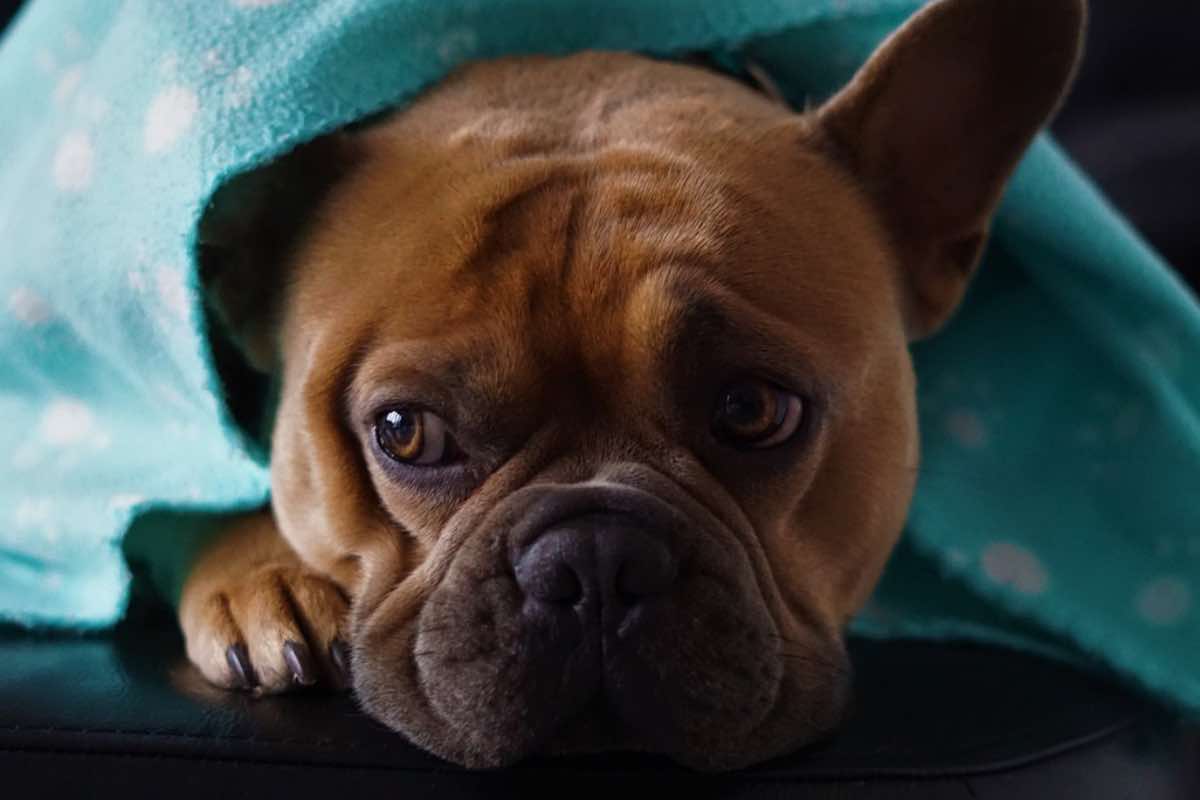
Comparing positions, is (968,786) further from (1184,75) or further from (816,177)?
(1184,75)

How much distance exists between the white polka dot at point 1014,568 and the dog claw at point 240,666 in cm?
77

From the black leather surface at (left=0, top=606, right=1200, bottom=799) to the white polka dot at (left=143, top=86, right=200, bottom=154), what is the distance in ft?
1.50

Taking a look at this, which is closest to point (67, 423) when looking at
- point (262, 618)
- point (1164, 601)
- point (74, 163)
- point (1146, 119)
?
point (74, 163)

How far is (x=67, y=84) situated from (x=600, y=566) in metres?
0.93

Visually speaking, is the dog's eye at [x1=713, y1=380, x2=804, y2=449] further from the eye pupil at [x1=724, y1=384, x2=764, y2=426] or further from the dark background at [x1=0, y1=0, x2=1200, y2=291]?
the dark background at [x1=0, y1=0, x2=1200, y2=291]

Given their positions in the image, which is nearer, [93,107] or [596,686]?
[596,686]

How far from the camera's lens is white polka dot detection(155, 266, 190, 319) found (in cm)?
118

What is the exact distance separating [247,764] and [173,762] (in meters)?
0.05

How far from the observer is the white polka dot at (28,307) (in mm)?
1349

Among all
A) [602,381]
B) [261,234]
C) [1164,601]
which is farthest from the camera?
[1164,601]

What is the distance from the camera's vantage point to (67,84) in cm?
150

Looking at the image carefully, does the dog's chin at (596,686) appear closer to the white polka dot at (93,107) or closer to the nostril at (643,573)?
the nostril at (643,573)

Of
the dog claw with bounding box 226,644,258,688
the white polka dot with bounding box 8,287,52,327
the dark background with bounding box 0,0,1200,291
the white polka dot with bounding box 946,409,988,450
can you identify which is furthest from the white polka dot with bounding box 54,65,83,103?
the dark background with bounding box 0,0,1200,291

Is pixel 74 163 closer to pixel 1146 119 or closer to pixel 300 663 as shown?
pixel 300 663
